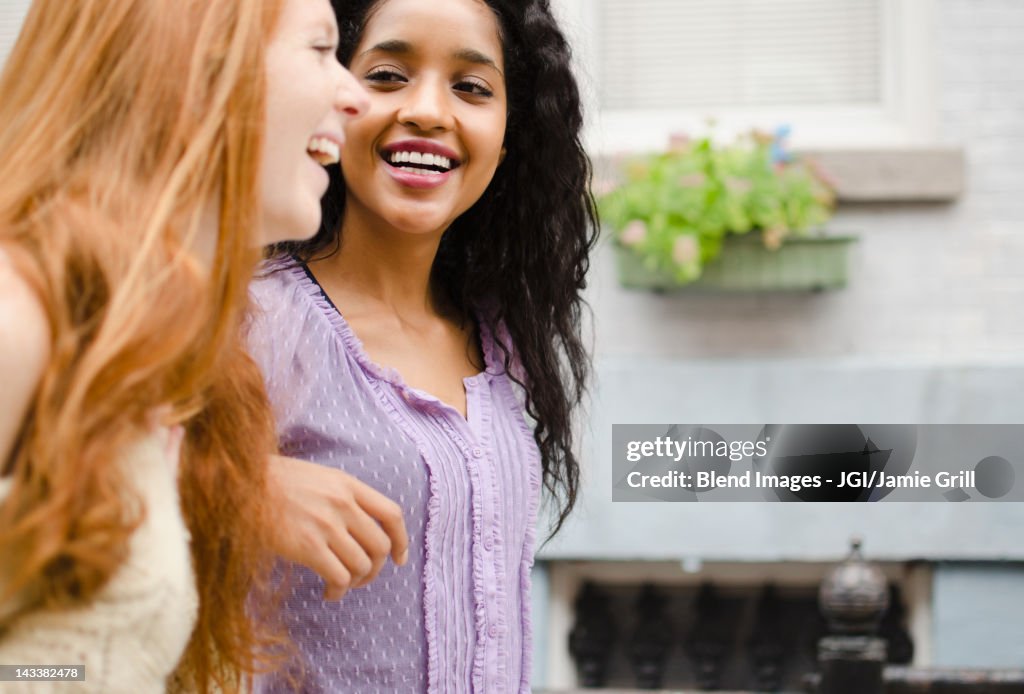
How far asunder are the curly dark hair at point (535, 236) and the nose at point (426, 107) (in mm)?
218

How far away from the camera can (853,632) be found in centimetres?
329

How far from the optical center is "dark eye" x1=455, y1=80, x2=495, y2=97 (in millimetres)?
1854

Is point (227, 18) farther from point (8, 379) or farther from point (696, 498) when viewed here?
point (696, 498)

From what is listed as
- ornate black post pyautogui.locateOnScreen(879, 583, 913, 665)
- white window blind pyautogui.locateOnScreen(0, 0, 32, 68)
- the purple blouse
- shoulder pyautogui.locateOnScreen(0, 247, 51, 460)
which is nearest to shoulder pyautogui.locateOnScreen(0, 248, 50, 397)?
shoulder pyautogui.locateOnScreen(0, 247, 51, 460)

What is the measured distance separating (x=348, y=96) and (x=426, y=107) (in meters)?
0.35

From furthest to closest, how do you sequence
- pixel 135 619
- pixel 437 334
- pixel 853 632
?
pixel 853 632 < pixel 437 334 < pixel 135 619

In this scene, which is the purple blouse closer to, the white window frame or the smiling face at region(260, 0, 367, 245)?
the smiling face at region(260, 0, 367, 245)

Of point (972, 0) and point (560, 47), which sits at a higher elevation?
point (972, 0)

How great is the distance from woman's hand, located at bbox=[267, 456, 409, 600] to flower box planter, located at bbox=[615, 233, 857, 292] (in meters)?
2.75

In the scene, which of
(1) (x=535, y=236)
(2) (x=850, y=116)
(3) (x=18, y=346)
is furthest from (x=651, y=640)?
(3) (x=18, y=346)

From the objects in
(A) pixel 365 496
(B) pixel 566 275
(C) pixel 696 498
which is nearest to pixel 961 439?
(C) pixel 696 498

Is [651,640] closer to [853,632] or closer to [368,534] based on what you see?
[853,632]

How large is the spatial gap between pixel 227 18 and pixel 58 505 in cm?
50

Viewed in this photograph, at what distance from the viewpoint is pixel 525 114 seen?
212 centimetres
